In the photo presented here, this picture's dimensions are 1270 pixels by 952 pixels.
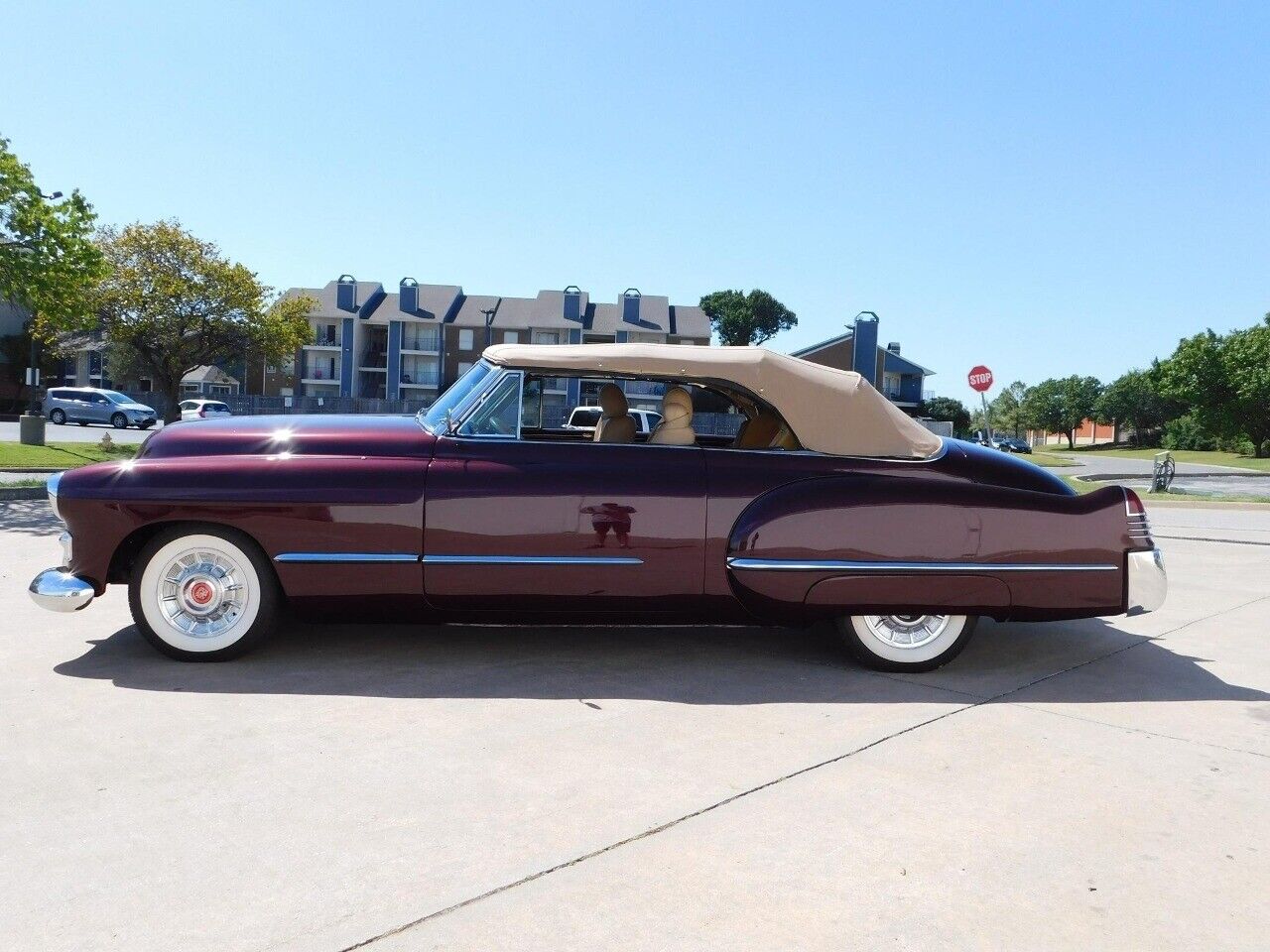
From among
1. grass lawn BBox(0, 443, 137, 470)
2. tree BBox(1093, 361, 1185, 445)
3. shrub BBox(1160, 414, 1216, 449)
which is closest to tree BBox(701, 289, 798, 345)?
tree BBox(1093, 361, 1185, 445)

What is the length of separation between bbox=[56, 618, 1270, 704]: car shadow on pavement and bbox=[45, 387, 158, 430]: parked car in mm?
38233

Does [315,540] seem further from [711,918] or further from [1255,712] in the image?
[1255,712]

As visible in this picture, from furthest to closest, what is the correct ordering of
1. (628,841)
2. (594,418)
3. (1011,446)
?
1. (1011,446)
2. (594,418)
3. (628,841)

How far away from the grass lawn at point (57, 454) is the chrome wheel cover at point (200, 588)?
13966mm

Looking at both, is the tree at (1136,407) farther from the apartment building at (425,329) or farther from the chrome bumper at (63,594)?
the chrome bumper at (63,594)

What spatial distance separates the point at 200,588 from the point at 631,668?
2.02m

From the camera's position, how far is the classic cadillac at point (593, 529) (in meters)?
4.33

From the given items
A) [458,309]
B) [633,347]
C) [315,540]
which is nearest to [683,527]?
[633,347]

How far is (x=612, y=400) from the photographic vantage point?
4945mm

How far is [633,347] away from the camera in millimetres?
4727

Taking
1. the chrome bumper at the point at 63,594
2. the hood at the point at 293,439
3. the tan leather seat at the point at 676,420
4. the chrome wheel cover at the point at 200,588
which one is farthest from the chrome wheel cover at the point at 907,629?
the chrome bumper at the point at 63,594

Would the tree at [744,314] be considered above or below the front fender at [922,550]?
above

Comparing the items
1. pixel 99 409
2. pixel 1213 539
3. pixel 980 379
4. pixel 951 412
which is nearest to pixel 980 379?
pixel 980 379

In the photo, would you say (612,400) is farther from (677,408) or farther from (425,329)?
(425,329)
